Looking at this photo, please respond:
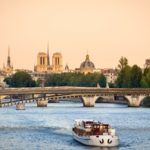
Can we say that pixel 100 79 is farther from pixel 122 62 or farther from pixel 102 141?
pixel 102 141

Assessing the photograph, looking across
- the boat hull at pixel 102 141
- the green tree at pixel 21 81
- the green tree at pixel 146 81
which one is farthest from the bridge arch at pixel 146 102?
the green tree at pixel 21 81

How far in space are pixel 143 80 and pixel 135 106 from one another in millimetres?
11905

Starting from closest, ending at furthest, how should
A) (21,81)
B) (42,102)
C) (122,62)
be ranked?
1. (42,102)
2. (122,62)
3. (21,81)

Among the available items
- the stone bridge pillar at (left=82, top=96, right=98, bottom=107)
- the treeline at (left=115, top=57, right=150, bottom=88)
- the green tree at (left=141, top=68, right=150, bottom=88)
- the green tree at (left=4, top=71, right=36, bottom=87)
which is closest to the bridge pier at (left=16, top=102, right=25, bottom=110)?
the stone bridge pillar at (left=82, top=96, right=98, bottom=107)

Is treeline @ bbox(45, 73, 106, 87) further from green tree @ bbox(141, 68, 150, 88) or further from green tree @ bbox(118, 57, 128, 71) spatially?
green tree @ bbox(141, 68, 150, 88)

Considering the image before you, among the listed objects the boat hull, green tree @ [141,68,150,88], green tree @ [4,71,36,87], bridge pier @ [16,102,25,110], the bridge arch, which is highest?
green tree @ [4,71,36,87]

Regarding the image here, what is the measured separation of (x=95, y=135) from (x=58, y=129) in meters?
11.5

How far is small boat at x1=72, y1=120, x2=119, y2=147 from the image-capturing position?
208 feet

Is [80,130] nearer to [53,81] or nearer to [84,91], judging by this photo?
[84,91]

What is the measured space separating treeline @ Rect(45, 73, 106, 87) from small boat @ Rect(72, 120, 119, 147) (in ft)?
298

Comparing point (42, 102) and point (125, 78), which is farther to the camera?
point (125, 78)

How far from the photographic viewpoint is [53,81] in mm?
187875

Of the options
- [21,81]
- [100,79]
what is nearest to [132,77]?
[100,79]

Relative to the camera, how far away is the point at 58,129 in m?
76.0
